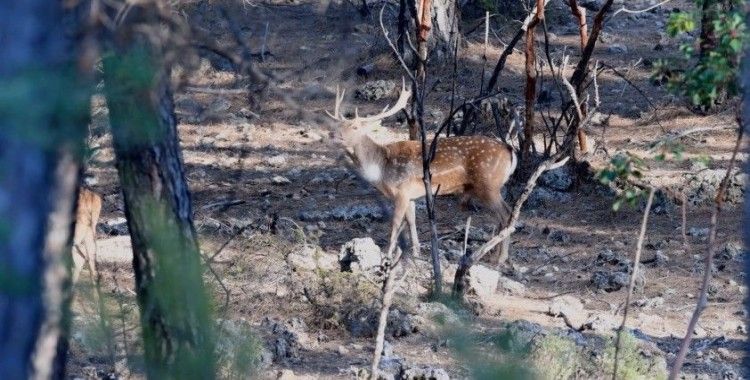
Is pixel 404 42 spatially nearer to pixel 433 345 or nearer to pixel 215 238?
pixel 215 238

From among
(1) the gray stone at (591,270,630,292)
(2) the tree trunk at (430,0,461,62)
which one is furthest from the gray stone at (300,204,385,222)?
(2) the tree trunk at (430,0,461,62)

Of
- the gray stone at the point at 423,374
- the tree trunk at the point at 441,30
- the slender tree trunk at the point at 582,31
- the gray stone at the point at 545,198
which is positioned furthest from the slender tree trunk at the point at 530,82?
the gray stone at the point at 423,374

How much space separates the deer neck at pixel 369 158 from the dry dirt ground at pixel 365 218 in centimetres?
42

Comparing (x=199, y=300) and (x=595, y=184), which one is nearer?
(x=199, y=300)

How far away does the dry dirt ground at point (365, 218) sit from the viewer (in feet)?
25.5

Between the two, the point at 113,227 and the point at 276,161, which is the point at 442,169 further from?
the point at 276,161

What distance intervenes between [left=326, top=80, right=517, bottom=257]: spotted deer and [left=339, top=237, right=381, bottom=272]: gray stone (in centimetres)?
126

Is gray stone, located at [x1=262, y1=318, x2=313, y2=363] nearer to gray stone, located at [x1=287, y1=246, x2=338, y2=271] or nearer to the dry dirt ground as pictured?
the dry dirt ground

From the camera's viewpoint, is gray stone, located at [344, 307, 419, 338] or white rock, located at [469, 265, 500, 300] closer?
gray stone, located at [344, 307, 419, 338]

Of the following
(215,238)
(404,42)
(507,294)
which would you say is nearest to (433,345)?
(507,294)

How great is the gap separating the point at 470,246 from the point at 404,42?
483cm

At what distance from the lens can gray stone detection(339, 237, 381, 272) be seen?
936 centimetres

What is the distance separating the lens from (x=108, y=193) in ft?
41.4

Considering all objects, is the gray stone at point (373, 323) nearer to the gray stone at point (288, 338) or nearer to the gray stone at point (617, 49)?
the gray stone at point (288, 338)
